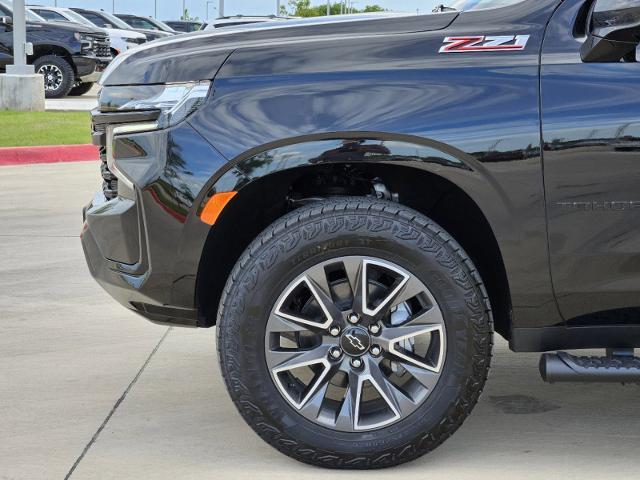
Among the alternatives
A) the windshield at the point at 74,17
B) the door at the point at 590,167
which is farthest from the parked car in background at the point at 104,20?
the door at the point at 590,167

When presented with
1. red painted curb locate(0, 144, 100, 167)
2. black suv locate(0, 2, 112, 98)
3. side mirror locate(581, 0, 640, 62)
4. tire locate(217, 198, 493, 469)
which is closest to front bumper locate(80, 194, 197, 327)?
tire locate(217, 198, 493, 469)

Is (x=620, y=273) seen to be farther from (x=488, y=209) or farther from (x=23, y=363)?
(x=23, y=363)

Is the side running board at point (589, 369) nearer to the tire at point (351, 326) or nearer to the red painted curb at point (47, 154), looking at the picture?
the tire at point (351, 326)

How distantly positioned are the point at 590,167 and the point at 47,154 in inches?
421

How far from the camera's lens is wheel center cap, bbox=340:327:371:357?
3.70m

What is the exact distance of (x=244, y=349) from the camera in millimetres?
3676

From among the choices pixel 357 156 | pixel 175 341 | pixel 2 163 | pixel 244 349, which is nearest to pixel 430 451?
pixel 244 349

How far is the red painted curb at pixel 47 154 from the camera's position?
516 inches

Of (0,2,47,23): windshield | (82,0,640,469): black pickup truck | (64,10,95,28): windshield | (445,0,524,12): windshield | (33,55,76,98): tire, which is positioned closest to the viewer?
(82,0,640,469): black pickup truck

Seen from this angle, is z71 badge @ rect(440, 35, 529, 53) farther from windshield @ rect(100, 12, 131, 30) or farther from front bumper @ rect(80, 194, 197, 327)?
windshield @ rect(100, 12, 131, 30)

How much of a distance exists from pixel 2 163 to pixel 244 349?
10020mm

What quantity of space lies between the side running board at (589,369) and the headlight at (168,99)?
1370 millimetres

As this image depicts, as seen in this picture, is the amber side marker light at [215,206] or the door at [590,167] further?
the amber side marker light at [215,206]

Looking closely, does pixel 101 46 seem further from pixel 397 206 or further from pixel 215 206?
pixel 397 206
